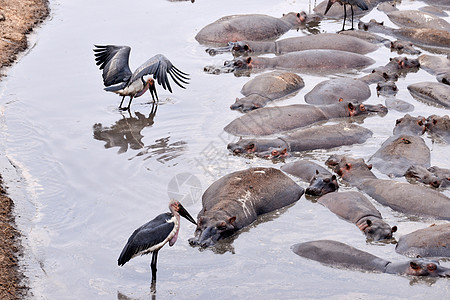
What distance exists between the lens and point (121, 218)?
8.31m

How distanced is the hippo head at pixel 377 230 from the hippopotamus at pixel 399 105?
13.7 ft

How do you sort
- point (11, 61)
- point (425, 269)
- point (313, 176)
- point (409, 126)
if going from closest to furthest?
point (425, 269) → point (313, 176) → point (409, 126) → point (11, 61)

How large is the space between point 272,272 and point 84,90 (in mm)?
6308

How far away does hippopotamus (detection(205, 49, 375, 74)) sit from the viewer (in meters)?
13.7

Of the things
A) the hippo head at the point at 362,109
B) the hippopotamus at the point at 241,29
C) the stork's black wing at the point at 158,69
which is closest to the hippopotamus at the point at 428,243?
the hippo head at the point at 362,109

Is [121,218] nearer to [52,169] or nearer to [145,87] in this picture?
[52,169]

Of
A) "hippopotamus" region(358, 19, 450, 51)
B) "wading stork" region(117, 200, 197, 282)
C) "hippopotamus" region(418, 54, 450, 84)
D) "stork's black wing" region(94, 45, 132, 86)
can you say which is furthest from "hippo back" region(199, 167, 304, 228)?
"hippopotamus" region(358, 19, 450, 51)

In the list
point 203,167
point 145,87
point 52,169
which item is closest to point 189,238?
point 203,167

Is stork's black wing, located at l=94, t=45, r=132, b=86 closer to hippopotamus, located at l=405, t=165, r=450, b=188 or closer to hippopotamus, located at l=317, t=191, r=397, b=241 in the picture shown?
hippopotamus, located at l=317, t=191, r=397, b=241

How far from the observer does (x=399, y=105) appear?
11797 millimetres

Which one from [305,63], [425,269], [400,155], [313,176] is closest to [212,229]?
[313,176]

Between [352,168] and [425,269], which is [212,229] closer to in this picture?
Result: [425,269]

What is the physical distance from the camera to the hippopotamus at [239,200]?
782 cm

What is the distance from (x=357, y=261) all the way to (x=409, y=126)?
12.6 feet
